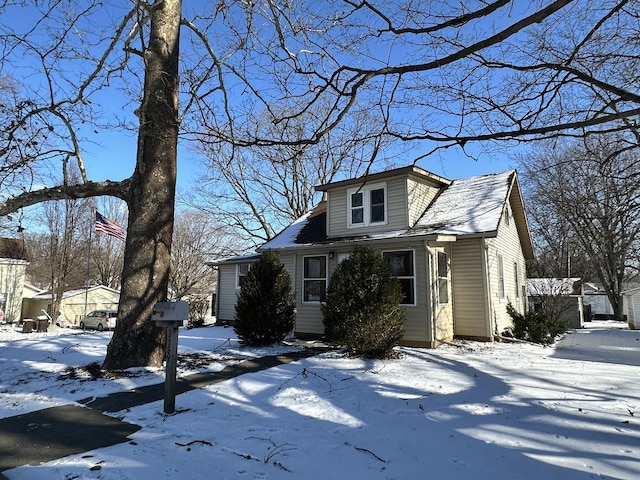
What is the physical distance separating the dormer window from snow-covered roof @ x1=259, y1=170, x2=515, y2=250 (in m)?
0.69

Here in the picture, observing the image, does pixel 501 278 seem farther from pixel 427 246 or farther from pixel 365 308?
pixel 365 308

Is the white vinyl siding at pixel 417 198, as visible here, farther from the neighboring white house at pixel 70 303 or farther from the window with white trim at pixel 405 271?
the neighboring white house at pixel 70 303

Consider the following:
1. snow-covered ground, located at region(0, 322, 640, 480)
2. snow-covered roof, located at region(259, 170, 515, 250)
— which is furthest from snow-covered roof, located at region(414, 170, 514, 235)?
snow-covered ground, located at region(0, 322, 640, 480)

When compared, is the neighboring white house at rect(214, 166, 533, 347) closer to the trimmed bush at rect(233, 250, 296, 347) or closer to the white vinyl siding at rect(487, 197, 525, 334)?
the white vinyl siding at rect(487, 197, 525, 334)

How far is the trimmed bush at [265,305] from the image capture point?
959 cm

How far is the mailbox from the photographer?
451cm

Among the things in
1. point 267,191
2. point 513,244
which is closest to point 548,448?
point 513,244

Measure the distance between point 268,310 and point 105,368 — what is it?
154 inches

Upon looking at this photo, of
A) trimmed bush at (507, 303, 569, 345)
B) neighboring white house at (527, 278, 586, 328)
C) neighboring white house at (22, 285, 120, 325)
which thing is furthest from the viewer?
neighboring white house at (22, 285, 120, 325)

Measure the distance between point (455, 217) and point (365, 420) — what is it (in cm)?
858

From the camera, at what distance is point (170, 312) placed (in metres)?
4.53

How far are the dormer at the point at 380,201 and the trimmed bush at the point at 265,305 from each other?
3.39 m

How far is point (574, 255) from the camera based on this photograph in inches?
1401

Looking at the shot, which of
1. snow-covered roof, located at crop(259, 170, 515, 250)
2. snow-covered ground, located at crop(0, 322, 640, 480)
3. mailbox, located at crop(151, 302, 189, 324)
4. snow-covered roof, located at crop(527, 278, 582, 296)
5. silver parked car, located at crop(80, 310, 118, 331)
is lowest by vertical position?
silver parked car, located at crop(80, 310, 118, 331)
